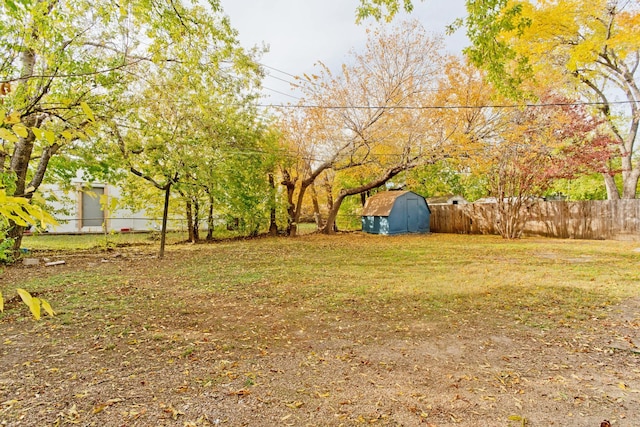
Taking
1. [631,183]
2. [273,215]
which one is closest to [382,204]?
[273,215]

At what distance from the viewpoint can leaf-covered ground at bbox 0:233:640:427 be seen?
213 centimetres

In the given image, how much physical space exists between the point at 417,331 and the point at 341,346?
86 centimetres

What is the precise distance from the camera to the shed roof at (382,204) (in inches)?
603

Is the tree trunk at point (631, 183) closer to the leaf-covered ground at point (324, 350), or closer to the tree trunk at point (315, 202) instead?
the leaf-covered ground at point (324, 350)

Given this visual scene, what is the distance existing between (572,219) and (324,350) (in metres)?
13.4

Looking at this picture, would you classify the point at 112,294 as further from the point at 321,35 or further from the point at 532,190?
the point at 532,190

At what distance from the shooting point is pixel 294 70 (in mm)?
12016

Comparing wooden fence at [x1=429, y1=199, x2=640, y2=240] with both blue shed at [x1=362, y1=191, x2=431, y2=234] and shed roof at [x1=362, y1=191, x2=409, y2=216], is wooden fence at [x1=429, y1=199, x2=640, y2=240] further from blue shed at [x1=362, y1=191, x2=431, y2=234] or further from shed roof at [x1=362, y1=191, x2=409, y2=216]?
shed roof at [x1=362, y1=191, x2=409, y2=216]

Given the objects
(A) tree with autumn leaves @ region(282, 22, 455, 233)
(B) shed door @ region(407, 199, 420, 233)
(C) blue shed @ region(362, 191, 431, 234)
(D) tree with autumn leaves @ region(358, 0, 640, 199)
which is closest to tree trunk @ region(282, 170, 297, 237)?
(A) tree with autumn leaves @ region(282, 22, 455, 233)

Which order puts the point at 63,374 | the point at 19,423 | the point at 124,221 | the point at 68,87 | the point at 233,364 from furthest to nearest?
1. the point at 124,221
2. the point at 68,87
3. the point at 233,364
4. the point at 63,374
5. the point at 19,423

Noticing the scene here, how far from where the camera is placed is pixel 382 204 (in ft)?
52.0

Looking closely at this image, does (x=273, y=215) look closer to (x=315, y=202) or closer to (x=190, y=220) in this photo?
(x=315, y=202)

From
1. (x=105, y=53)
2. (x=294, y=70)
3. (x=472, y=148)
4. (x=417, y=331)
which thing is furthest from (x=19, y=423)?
(x=472, y=148)

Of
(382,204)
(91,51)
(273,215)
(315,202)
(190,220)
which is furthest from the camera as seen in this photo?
(315,202)
